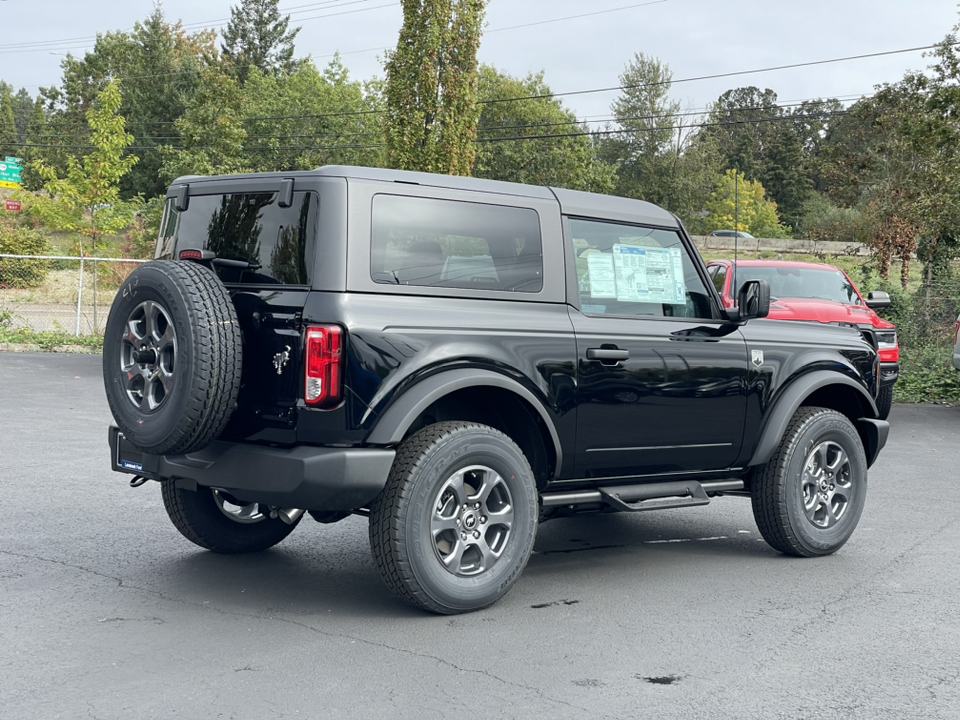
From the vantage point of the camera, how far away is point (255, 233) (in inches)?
204

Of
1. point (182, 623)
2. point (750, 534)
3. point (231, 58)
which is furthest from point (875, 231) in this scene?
point (231, 58)

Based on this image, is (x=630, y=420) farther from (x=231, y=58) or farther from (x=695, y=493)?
(x=231, y=58)

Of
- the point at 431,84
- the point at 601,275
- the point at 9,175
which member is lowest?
the point at 601,275

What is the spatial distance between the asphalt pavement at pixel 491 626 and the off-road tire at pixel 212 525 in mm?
109

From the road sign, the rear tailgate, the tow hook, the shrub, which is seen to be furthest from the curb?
the road sign

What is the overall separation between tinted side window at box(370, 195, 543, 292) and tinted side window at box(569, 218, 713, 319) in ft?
1.06

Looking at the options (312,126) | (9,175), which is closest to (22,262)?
Result: (312,126)

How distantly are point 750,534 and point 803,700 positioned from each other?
3.21 metres

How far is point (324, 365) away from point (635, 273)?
2001 mm

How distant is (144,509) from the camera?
7.32 meters

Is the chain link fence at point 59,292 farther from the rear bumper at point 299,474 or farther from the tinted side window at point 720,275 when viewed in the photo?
the rear bumper at point 299,474

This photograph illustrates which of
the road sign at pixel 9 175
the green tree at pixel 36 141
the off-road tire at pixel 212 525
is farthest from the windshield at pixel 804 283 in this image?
the green tree at pixel 36 141

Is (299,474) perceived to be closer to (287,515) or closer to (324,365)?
(324,365)

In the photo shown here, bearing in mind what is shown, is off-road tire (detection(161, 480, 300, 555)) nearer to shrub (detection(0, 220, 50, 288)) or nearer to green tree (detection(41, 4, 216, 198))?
shrub (detection(0, 220, 50, 288))
